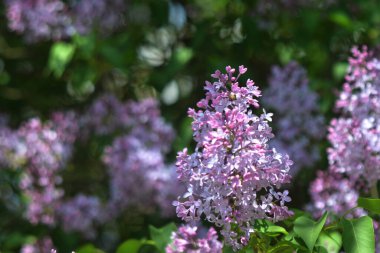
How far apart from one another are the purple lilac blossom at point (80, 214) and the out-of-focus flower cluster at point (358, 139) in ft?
5.73

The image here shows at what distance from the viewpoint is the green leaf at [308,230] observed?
189 centimetres

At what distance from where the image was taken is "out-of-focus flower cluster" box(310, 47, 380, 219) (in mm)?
2791

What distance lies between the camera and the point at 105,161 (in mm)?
4555

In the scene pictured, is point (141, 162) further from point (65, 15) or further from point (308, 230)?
point (308, 230)

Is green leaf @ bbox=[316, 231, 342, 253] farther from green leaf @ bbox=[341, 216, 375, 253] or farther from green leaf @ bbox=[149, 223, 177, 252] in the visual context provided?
green leaf @ bbox=[149, 223, 177, 252]

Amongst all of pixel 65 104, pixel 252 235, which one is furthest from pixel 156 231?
pixel 65 104

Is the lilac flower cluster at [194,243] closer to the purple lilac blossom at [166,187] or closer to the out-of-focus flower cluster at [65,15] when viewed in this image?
the purple lilac blossom at [166,187]

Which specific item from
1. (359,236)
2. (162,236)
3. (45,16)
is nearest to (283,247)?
(359,236)

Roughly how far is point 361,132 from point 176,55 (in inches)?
66.3

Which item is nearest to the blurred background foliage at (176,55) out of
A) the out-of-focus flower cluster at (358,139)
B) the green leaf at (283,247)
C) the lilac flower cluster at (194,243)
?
the out-of-focus flower cluster at (358,139)

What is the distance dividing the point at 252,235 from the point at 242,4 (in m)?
3.13

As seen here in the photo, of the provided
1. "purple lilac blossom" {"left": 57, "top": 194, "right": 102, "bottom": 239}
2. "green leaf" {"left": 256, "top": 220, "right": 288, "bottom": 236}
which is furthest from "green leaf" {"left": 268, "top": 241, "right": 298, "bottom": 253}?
"purple lilac blossom" {"left": 57, "top": 194, "right": 102, "bottom": 239}

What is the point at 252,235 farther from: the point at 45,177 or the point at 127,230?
the point at 127,230

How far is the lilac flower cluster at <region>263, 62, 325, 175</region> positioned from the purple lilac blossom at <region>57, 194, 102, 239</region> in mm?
1179
